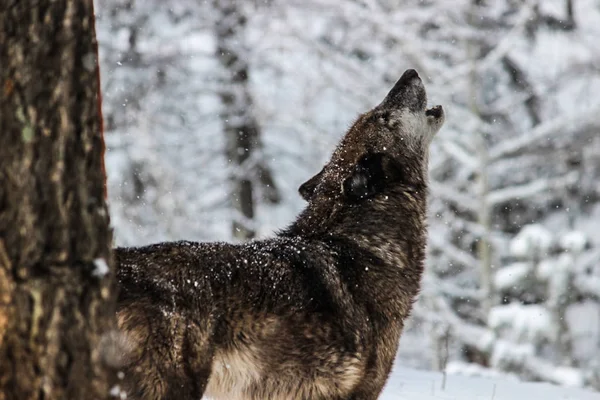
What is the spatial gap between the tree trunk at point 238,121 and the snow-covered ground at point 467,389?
1165cm

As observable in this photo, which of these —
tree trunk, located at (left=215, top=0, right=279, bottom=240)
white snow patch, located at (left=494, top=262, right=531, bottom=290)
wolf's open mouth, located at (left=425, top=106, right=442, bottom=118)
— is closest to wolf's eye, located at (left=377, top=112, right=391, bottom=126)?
wolf's open mouth, located at (left=425, top=106, right=442, bottom=118)

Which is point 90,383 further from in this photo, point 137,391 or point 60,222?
point 137,391

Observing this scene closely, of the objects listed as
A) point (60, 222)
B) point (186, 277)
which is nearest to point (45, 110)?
point (60, 222)

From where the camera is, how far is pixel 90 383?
280 cm

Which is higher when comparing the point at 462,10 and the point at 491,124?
the point at 462,10

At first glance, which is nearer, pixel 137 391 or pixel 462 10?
pixel 137 391

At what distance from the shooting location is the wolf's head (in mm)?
5422

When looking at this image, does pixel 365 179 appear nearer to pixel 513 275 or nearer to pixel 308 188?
pixel 308 188

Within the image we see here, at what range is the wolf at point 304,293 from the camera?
3.83 metres

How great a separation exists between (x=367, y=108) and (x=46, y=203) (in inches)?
646

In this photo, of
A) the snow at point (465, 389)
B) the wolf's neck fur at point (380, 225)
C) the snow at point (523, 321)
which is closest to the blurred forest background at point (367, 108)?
the snow at point (523, 321)

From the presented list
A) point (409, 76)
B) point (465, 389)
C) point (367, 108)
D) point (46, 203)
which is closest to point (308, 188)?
point (409, 76)

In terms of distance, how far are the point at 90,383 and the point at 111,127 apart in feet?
60.4

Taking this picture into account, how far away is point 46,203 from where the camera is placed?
270 centimetres
